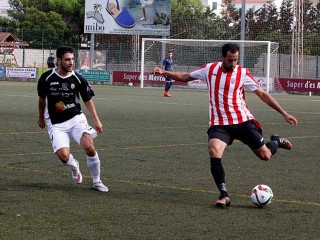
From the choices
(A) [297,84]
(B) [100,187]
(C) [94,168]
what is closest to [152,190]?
(B) [100,187]

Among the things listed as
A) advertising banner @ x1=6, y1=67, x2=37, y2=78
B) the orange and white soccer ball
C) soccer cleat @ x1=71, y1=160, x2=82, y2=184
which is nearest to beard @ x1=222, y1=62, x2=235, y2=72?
the orange and white soccer ball

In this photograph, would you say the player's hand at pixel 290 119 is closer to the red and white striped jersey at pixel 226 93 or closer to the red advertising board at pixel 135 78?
the red and white striped jersey at pixel 226 93

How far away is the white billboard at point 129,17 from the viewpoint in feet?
167

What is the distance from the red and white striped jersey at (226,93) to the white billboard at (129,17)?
41338mm

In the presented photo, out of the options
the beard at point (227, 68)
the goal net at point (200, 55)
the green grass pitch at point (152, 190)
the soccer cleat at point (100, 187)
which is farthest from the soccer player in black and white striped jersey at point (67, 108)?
the goal net at point (200, 55)

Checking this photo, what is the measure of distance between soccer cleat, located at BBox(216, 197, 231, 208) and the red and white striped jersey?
3.52 ft

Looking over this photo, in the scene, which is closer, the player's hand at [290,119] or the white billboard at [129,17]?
the player's hand at [290,119]

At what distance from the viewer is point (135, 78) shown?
48.4 meters

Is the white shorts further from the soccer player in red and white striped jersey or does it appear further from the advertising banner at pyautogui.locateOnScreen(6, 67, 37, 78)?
the advertising banner at pyautogui.locateOnScreen(6, 67, 37, 78)

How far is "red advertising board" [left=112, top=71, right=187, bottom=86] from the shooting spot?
155ft

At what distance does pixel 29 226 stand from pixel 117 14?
1720 inches

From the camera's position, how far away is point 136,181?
35.7 ft

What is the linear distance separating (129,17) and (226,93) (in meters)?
41.5

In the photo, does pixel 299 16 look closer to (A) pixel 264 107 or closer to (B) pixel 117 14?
(B) pixel 117 14
